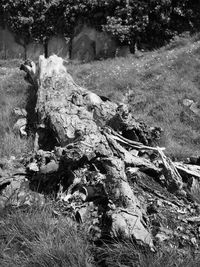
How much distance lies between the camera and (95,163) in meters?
4.79

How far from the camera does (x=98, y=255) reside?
344cm

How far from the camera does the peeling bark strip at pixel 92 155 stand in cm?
395

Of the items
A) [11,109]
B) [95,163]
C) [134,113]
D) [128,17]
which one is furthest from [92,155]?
[128,17]

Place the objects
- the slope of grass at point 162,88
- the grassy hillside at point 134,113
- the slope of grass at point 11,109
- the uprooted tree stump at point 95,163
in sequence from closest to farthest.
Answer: the grassy hillside at point 134,113 < the uprooted tree stump at point 95,163 < the slope of grass at point 11,109 < the slope of grass at point 162,88

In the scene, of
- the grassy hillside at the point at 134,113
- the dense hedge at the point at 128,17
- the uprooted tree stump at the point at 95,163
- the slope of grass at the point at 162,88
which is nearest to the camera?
the grassy hillside at the point at 134,113

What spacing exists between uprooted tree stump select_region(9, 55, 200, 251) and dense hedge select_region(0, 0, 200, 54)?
312 inches

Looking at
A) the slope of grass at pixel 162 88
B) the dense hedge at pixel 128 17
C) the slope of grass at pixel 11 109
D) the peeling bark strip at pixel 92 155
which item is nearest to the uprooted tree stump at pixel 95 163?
the peeling bark strip at pixel 92 155

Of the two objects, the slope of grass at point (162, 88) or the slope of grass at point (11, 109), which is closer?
the slope of grass at point (11, 109)

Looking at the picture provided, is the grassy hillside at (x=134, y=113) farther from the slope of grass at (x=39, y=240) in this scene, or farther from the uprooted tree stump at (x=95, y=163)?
the uprooted tree stump at (x=95, y=163)

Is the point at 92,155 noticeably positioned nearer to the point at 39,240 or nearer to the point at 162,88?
the point at 39,240

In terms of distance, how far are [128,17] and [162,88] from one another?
21.6 ft

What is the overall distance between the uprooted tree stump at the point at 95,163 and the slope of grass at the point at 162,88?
2.31 feet

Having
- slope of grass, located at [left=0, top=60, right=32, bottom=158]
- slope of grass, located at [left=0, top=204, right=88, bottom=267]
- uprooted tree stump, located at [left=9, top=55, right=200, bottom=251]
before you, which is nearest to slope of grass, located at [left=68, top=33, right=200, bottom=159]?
uprooted tree stump, located at [left=9, top=55, right=200, bottom=251]

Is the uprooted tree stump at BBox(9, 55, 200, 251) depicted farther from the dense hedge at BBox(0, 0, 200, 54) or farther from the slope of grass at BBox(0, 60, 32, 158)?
the dense hedge at BBox(0, 0, 200, 54)
